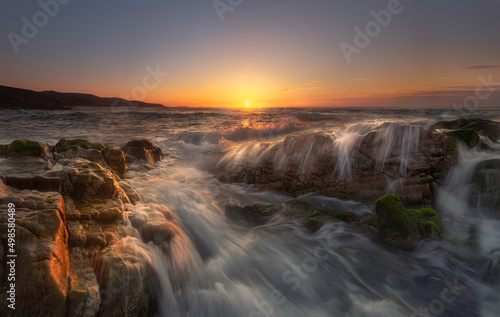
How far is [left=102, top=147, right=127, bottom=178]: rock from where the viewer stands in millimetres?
7463

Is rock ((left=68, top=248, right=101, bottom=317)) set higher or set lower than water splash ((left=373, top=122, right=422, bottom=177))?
lower

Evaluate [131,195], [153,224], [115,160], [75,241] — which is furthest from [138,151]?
[75,241]

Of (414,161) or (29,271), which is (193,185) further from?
(414,161)

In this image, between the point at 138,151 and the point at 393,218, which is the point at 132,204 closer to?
the point at 393,218

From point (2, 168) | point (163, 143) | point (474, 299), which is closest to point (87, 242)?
point (2, 168)

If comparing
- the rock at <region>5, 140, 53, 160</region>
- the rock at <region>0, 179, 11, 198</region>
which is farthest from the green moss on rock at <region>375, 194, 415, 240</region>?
the rock at <region>5, 140, 53, 160</region>

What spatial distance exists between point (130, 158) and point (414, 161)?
35.0ft

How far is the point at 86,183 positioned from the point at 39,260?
6.66 ft

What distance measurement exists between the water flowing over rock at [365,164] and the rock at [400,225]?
1.45 meters

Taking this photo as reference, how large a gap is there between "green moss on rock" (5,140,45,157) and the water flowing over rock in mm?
6484

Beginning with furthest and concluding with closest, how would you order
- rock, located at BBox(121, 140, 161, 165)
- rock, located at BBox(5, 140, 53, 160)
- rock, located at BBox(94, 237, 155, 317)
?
rock, located at BBox(121, 140, 161, 165), rock, located at BBox(5, 140, 53, 160), rock, located at BBox(94, 237, 155, 317)

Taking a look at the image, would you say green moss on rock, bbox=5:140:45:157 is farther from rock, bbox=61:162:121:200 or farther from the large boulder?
rock, bbox=61:162:121:200

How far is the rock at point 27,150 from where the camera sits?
17.8ft

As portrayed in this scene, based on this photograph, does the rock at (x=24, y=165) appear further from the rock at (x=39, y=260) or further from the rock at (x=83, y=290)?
the rock at (x=83, y=290)
